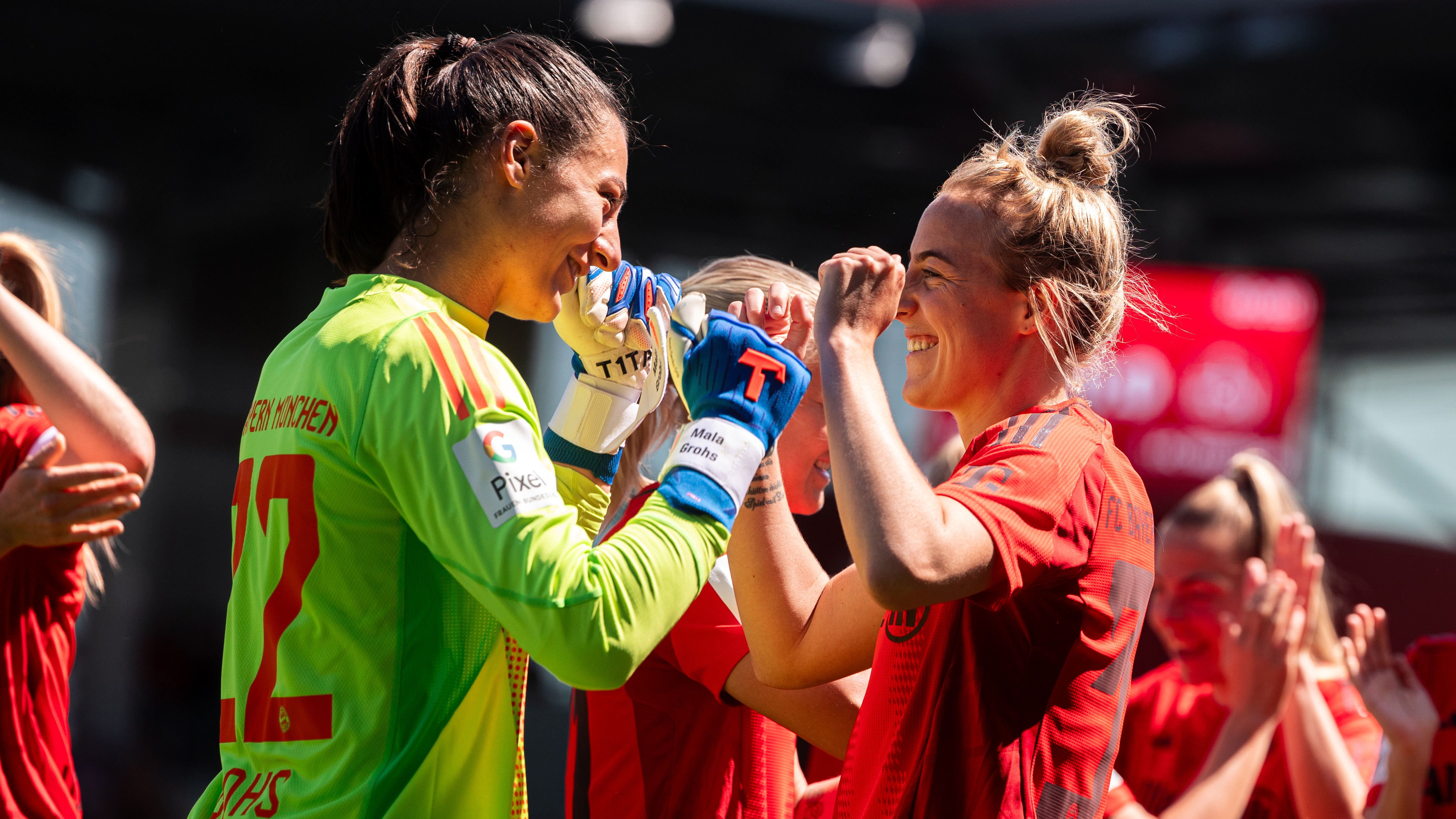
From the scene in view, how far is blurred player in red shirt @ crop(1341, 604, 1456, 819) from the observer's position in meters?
2.45

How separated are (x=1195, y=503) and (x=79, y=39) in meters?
9.39

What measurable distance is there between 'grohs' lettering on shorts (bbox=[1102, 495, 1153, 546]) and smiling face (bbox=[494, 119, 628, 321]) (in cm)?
79

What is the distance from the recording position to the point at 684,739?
2.01m

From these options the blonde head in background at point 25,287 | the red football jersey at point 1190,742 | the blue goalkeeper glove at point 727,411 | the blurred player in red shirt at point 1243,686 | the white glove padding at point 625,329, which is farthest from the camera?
the red football jersey at point 1190,742

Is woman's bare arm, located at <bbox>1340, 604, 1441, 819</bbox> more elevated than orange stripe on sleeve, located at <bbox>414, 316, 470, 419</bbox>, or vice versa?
orange stripe on sleeve, located at <bbox>414, 316, 470, 419</bbox>

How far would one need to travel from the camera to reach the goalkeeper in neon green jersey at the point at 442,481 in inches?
52.5

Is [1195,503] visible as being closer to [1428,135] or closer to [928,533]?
[928,533]

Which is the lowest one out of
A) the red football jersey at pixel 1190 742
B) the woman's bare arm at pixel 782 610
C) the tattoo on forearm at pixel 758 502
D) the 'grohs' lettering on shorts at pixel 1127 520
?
the red football jersey at pixel 1190 742

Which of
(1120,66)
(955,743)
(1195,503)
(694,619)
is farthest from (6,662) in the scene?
(1120,66)

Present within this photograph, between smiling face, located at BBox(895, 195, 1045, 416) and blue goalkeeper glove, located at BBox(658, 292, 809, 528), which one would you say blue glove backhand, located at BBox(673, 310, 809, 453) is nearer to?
blue goalkeeper glove, located at BBox(658, 292, 809, 528)

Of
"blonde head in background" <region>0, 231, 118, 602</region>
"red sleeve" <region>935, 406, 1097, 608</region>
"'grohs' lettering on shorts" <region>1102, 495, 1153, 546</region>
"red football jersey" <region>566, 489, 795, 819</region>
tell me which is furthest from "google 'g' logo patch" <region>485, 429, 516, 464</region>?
"blonde head in background" <region>0, 231, 118, 602</region>

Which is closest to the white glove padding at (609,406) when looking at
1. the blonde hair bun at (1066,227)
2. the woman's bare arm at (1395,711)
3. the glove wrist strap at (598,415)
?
the glove wrist strap at (598,415)

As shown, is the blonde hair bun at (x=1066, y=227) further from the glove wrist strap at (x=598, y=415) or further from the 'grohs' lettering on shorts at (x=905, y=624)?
the glove wrist strap at (x=598, y=415)

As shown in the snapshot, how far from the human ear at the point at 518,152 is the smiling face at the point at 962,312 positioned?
62 cm
